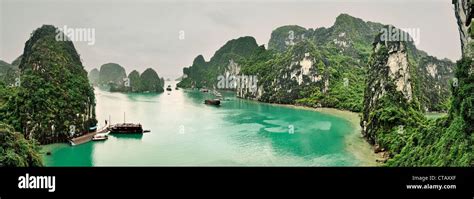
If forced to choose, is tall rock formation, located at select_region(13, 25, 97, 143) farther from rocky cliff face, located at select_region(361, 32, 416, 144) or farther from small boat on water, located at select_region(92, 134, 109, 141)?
rocky cliff face, located at select_region(361, 32, 416, 144)

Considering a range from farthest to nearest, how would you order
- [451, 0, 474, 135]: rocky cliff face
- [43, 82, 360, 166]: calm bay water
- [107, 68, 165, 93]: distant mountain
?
[107, 68, 165, 93]: distant mountain
[43, 82, 360, 166]: calm bay water
[451, 0, 474, 135]: rocky cliff face

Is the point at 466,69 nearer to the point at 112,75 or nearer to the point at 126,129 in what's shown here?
the point at 126,129

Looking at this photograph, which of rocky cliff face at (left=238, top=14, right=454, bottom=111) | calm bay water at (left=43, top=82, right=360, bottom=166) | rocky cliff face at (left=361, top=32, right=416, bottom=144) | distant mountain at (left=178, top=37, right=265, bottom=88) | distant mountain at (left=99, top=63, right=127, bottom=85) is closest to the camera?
calm bay water at (left=43, top=82, right=360, bottom=166)

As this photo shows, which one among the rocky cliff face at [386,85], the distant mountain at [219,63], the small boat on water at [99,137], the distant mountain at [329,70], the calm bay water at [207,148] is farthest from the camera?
the distant mountain at [219,63]

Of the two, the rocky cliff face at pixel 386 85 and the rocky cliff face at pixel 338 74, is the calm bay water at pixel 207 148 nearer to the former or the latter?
the rocky cliff face at pixel 386 85

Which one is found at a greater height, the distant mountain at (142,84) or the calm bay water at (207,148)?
the distant mountain at (142,84)

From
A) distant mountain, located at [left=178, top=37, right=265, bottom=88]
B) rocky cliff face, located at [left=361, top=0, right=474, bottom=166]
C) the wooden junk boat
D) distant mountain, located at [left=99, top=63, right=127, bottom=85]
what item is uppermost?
distant mountain, located at [left=178, top=37, right=265, bottom=88]

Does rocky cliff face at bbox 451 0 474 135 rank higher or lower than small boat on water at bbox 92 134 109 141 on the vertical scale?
higher

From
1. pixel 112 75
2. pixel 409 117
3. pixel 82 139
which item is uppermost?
pixel 112 75

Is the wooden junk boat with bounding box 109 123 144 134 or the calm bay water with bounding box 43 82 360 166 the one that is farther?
the wooden junk boat with bounding box 109 123 144 134

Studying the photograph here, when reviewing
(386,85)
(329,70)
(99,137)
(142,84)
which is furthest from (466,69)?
(142,84)

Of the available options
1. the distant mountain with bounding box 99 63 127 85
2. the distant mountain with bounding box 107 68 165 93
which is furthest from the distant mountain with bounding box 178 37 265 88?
the distant mountain with bounding box 99 63 127 85

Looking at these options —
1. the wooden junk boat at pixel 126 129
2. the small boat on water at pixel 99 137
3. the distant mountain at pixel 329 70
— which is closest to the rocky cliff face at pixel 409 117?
the distant mountain at pixel 329 70
